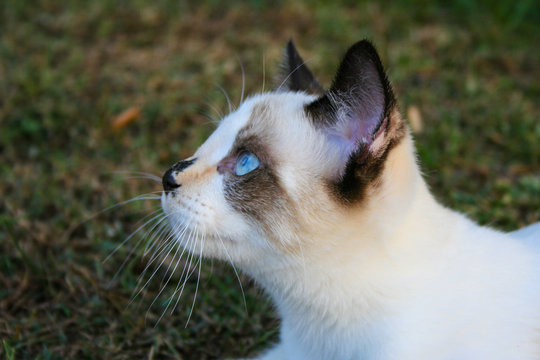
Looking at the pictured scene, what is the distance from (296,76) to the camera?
7.99 ft

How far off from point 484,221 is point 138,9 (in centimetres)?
350

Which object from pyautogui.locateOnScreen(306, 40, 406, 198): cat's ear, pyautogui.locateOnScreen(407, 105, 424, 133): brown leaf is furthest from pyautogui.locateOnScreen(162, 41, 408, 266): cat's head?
pyautogui.locateOnScreen(407, 105, 424, 133): brown leaf

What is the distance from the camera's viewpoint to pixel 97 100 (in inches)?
165

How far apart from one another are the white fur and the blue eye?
0.06 meters

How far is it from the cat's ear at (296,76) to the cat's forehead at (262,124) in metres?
0.21

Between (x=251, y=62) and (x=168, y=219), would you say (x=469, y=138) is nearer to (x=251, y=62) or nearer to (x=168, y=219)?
(x=251, y=62)

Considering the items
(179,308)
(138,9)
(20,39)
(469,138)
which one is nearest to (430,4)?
(469,138)

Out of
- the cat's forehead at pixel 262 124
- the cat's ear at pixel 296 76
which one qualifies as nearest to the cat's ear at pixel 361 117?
the cat's forehead at pixel 262 124

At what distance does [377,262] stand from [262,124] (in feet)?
2.03

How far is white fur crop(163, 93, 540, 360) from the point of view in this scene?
1895mm

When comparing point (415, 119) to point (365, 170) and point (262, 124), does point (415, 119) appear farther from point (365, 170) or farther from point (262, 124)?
point (365, 170)

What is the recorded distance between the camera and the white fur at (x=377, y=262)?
189 cm

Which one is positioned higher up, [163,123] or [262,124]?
[262,124]

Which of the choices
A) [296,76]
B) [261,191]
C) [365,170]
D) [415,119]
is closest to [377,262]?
[365,170]
